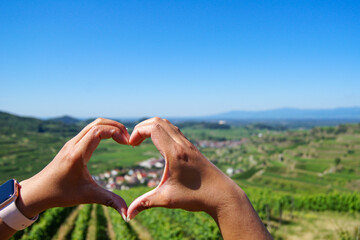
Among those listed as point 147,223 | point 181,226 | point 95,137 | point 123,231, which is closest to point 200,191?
point 95,137

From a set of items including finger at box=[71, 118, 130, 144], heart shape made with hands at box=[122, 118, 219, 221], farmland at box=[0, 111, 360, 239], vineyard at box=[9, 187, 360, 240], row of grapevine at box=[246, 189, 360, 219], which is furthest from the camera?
row of grapevine at box=[246, 189, 360, 219]

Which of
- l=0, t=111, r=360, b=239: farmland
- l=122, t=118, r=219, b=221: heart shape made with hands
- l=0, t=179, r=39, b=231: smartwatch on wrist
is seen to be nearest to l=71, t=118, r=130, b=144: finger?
l=122, t=118, r=219, b=221: heart shape made with hands

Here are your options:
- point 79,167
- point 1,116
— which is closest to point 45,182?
point 79,167

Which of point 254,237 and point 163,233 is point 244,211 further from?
point 163,233

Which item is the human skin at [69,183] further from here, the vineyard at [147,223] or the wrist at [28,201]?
the vineyard at [147,223]

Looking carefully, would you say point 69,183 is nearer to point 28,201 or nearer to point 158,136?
point 28,201

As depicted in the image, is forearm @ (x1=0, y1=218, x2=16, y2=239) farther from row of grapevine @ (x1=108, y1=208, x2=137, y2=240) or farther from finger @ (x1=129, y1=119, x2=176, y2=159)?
row of grapevine @ (x1=108, y1=208, x2=137, y2=240)
